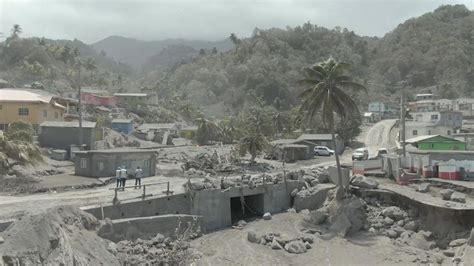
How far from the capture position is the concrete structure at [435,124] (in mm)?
75812

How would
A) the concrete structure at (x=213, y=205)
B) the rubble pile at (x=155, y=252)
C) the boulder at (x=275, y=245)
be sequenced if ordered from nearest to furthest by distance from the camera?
1. the rubble pile at (x=155, y=252)
2. the concrete structure at (x=213, y=205)
3. the boulder at (x=275, y=245)

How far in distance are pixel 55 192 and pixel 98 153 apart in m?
8.26

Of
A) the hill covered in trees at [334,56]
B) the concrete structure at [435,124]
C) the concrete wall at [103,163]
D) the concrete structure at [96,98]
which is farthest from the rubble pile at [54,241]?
the hill covered in trees at [334,56]

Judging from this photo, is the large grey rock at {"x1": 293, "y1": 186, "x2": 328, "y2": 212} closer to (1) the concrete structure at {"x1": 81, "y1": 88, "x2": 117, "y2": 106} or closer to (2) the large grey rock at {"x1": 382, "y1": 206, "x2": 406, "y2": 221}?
(2) the large grey rock at {"x1": 382, "y1": 206, "x2": 406, "y2": 221}

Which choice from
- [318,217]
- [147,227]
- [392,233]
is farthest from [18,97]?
[392,233]

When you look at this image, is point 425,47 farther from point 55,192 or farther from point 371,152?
point 55,192

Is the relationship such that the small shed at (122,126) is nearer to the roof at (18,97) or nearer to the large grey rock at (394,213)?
the roof at (18,97)

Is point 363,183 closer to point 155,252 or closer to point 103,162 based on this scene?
point 155,252

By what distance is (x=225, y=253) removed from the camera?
101 ft

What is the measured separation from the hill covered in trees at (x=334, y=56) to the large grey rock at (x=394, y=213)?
91743 mm

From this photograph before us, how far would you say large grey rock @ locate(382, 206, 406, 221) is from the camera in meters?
36.5

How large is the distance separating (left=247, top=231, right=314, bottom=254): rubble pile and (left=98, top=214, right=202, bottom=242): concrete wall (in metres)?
4.54

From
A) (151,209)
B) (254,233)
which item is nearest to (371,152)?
(254,233)

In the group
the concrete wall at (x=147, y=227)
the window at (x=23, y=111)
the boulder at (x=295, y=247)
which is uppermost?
the window at (x=23, y=111)
